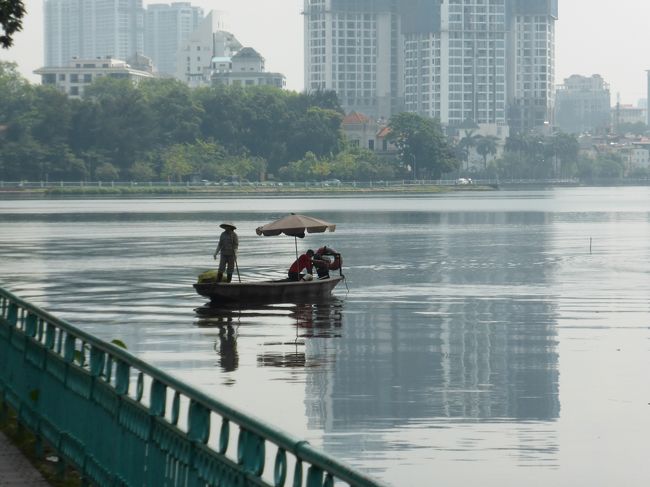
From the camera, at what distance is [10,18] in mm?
22906

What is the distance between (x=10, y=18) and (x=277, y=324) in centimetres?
1348

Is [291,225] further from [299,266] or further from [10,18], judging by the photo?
[10,18]

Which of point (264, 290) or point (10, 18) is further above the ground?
point (10, 18)

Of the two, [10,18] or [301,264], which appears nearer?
[10,18]

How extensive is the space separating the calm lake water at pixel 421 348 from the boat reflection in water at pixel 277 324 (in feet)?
0.27

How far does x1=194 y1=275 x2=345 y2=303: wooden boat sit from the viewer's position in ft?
127

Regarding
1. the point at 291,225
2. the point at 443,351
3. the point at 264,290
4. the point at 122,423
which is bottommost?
the point at 443,351

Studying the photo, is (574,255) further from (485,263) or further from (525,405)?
(525,405)

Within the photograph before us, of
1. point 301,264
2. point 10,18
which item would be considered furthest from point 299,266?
point 10,18

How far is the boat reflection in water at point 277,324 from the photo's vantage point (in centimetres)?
2817

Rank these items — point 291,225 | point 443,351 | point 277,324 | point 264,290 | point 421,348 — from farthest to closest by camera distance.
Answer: point 291,225 → point 264,290 → point 277,324 → point 421,348 → point 443,351

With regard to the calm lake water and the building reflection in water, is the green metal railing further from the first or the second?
the building reflection in water

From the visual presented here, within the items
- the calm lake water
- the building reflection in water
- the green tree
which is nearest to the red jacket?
the calm lake water

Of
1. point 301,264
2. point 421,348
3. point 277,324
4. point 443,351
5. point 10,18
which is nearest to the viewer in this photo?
point 10,18
